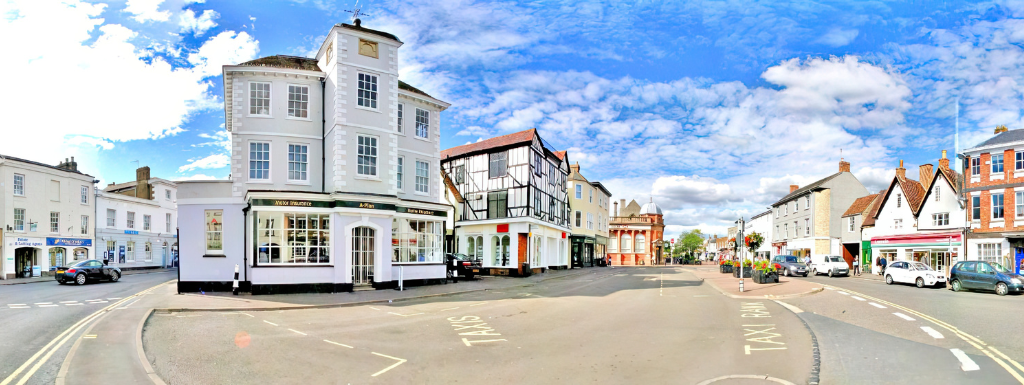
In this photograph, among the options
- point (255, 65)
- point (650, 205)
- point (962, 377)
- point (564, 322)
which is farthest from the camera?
point (650, 205)

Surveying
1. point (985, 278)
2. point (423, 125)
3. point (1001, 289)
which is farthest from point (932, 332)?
point (423, 125)

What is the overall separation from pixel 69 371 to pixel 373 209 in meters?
13.2

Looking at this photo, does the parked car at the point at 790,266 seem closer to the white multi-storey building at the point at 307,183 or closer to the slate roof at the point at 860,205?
the slate roof at the point at 860,205

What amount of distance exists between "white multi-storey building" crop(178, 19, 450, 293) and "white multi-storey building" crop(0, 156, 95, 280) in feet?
75.8

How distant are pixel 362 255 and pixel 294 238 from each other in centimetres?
265

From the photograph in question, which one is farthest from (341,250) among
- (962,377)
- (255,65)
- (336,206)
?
(962,377)

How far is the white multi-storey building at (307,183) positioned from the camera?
20656 millimetres

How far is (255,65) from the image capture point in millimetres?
22016

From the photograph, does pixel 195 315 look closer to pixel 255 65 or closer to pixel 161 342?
pixel 161 342

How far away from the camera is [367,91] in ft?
73.0

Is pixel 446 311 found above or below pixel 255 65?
below

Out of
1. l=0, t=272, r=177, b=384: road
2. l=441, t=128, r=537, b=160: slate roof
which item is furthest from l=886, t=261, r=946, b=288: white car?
l=0, t=272, r=177, b=384: road

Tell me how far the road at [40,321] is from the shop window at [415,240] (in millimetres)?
10009

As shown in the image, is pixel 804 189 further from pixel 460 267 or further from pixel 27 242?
pixel 27 242
